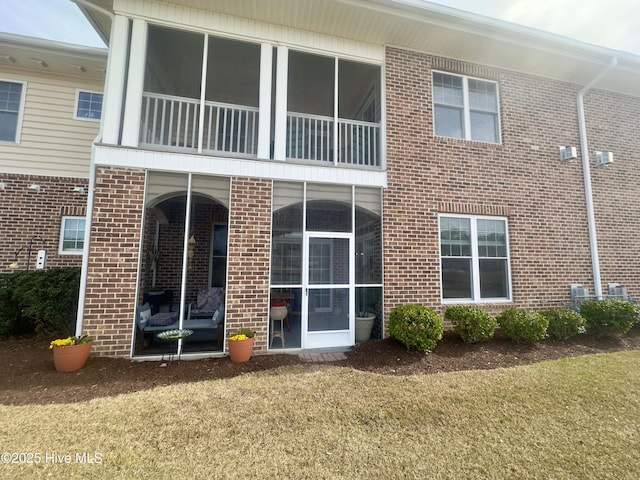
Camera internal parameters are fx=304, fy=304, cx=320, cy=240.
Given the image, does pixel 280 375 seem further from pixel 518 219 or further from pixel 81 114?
pixel 81 114

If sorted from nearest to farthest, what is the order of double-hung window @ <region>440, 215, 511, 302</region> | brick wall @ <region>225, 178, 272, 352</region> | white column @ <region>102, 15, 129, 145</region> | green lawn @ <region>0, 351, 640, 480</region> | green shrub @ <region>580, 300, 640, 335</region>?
green lawn @ <region>0, 351, 640, 480</region> < white column @ <region>102, 15, 129, 145</region> < brick wall @ <region>225, 178, 272, 352</region> < green shrub @ <region>580, 300, 640, 335</region> < double-hung window @ <region>440, 215, 511, 302</region>

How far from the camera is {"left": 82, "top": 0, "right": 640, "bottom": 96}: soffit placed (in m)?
5.80

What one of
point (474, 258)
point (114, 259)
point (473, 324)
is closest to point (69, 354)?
point (114, 259)

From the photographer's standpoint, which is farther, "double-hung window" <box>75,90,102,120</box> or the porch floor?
"double-hung window" <box>75,90,102,120</box>

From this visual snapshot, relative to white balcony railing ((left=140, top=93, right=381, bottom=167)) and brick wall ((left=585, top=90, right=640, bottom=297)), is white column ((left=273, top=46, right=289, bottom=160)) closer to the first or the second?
white balcony railing ((left=140, top=93, right=381, bottom=167))

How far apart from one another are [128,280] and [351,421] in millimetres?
4268

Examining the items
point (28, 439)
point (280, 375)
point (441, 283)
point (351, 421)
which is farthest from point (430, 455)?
point (441, 283)

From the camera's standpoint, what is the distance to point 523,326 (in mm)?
5859

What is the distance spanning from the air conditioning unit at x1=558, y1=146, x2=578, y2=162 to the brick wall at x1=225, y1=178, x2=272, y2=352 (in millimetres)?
7369

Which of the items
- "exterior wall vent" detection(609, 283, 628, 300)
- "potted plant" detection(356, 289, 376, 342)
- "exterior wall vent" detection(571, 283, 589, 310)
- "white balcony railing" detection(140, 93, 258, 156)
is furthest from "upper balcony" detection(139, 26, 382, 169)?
"exterior wall vent" detection(609, 283, 628, 300)

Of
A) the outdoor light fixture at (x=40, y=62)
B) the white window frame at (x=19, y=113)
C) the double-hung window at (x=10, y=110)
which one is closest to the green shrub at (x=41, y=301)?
the white window frame at (x=19, y=113)

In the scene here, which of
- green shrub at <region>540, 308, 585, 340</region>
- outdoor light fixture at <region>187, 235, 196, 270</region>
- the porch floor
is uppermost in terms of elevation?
outdoor light fixture at <region>187, 235, 196, 270</region>

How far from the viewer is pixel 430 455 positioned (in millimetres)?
2797

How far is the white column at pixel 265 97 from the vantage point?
6023 millimetres
